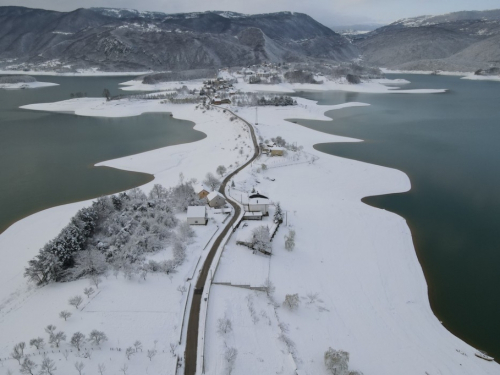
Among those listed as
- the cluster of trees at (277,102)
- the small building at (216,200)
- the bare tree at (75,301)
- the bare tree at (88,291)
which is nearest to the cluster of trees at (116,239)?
the small building at (216,200)

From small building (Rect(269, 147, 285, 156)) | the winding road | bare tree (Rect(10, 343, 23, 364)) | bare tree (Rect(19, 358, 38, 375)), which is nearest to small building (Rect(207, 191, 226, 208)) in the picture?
the winding road

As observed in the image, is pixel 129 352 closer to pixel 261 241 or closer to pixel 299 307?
pixel 299 307

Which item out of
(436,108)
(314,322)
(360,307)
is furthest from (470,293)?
(436,108)

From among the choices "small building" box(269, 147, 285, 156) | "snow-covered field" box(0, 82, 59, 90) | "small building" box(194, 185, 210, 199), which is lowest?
"small building" box(194, 185, 210, 199)

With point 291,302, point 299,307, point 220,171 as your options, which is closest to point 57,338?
point 291,302

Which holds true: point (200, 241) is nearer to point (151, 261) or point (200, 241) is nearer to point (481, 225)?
point (151, 261)

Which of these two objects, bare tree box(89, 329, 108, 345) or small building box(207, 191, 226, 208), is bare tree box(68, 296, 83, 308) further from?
small building box(207, 191, 226, 208)
